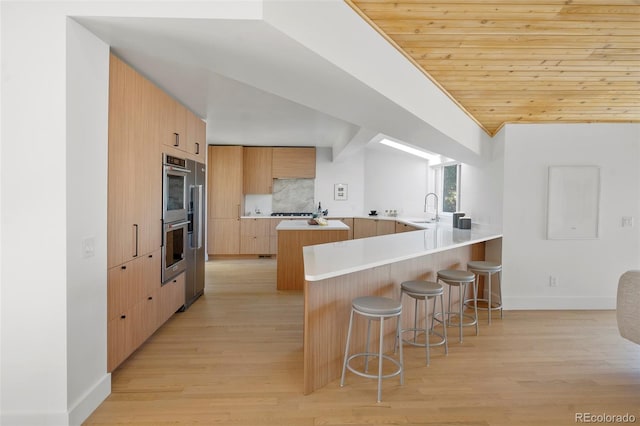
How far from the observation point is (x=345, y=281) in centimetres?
303

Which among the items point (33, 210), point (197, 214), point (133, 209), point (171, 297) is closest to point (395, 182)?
point (197, 214)

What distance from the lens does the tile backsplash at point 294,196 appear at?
888 cm

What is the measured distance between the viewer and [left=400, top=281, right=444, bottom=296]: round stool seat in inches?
122

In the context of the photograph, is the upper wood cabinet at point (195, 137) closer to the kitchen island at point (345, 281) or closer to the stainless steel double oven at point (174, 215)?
the stainless steel double oven at point (174, 215)

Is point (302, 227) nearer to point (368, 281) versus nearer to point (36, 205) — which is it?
point (368, 281)

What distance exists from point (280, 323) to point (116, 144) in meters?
2.29

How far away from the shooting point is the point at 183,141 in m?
4.19

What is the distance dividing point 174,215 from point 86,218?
164cm

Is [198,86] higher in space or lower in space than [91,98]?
higher

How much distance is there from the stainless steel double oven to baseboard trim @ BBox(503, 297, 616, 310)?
146 inches

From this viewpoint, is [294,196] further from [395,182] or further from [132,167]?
[132,167]

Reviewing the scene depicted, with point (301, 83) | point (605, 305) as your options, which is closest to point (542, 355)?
point (605, 305)

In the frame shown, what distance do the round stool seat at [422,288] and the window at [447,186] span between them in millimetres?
3449

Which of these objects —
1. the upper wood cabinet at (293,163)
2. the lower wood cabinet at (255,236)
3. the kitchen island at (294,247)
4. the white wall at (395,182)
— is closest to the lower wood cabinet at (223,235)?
the lower wood cabinet at (255,236)
